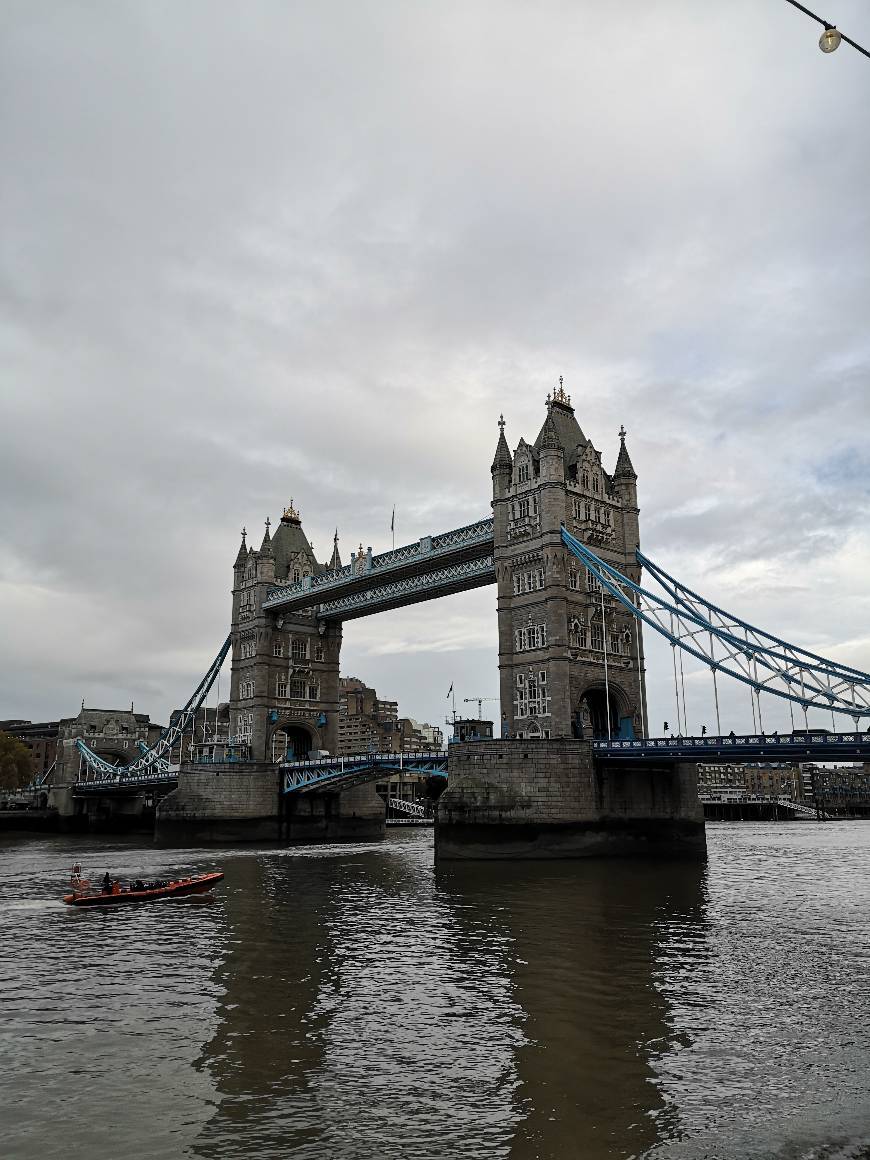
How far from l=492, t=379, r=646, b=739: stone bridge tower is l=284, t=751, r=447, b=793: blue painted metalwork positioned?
6.13 metres

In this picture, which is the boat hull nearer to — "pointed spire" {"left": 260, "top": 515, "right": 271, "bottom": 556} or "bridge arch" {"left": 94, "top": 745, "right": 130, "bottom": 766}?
"pointed spire" {"left": 260, "top": 515, "right": 271, "bottom": 556}

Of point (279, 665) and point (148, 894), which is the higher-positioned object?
point (279, 665)

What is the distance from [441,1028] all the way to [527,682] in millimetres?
37764

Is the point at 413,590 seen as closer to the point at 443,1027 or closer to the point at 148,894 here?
the point at 148,894

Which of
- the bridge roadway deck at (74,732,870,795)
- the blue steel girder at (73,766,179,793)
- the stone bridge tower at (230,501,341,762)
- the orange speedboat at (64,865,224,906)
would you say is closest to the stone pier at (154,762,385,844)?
the stone bridge tower at (230,501,341,762)

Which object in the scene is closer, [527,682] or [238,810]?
[527,682]

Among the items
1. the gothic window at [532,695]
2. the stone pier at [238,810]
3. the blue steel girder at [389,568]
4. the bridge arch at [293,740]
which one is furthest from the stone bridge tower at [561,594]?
the bridge arch at [293,740]

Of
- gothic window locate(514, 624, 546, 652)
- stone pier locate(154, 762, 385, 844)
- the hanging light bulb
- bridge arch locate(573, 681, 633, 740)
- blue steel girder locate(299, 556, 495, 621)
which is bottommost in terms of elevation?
stone pier locate(154, 762, 385, 844)

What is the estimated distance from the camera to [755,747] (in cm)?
4178

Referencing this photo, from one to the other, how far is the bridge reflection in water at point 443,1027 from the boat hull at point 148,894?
2.15 meters

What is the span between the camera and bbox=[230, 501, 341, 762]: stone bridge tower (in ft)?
260

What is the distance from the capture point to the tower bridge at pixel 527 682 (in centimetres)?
4553

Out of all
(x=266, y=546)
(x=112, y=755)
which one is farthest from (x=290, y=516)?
(x=112, y=755)

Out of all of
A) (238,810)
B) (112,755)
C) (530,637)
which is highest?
(530,637)
